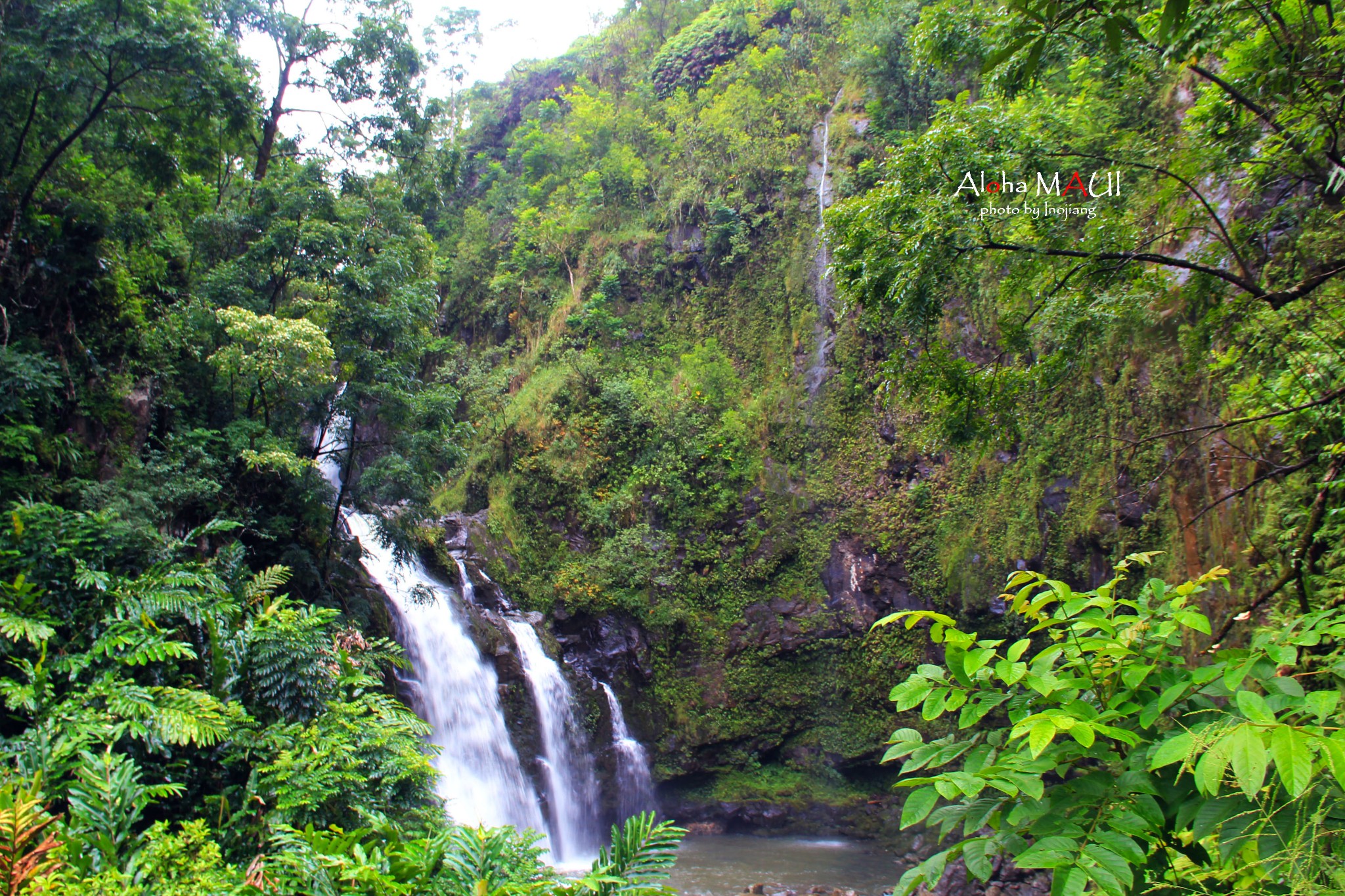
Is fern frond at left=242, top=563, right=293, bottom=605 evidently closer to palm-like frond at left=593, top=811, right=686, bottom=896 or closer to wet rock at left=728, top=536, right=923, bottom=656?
palm-like frond at left=593, top=811, right=686, bottom=896

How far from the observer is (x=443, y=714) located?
31.6ft

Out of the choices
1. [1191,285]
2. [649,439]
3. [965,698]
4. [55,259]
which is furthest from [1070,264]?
[649,439]

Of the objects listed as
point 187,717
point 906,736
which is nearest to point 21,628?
point 187,717

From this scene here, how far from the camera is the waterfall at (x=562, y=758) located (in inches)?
412

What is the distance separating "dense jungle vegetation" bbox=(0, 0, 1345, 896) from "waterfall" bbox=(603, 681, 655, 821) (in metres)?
0.42

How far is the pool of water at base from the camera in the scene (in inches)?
359

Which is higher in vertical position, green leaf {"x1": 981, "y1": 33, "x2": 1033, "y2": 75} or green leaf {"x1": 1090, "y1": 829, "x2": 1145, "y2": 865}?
green leaf {"x1": 981, "y1": 33, "x2": 1033, "y2": 75}

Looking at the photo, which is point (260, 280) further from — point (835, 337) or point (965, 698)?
point (835, 337)

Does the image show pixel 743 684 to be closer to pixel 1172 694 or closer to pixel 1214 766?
pixel 1172 694

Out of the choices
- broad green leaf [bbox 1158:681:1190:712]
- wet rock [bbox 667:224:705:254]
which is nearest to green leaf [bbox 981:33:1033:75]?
broad green leaf [bbox 1158:681:1190:712]

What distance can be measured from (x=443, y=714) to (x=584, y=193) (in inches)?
531

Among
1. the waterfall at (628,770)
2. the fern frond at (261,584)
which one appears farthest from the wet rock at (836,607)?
the fern frond at (261,584)

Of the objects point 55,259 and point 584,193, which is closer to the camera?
point 55,259

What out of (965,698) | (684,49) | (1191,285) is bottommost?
(965,698)
